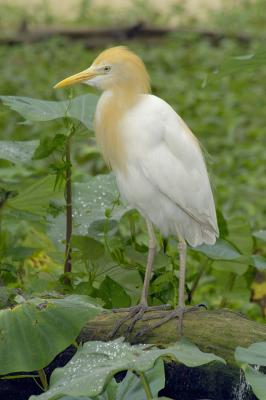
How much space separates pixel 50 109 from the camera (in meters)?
3.60

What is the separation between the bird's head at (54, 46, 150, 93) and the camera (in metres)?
3.36

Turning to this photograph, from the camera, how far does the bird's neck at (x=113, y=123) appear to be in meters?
3.28

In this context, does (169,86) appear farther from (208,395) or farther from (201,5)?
(208,395)

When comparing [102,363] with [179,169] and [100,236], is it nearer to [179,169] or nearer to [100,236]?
[179,169]

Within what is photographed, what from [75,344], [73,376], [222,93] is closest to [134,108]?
[75,344]

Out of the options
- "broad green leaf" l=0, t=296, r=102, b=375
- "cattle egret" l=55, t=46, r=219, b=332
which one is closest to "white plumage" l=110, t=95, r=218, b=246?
"cattle egret" l=55, t=46, r=219, b=332

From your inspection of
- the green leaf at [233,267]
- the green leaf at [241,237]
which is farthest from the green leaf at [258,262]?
Result: the green leaf at [241,237]

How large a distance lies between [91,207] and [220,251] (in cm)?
53

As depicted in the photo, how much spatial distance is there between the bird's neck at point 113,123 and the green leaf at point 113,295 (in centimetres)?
39

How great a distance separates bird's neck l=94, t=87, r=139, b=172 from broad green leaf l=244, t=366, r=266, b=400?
103cm

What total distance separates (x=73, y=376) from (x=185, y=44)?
23.9 ft

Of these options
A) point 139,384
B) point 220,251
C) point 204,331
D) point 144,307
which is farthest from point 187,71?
point 139,384

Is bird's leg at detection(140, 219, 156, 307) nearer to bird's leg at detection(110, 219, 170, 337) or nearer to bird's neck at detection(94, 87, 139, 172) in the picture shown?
bird's leg at detection(110, 219, 170, 337)

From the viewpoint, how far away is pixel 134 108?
329cm
